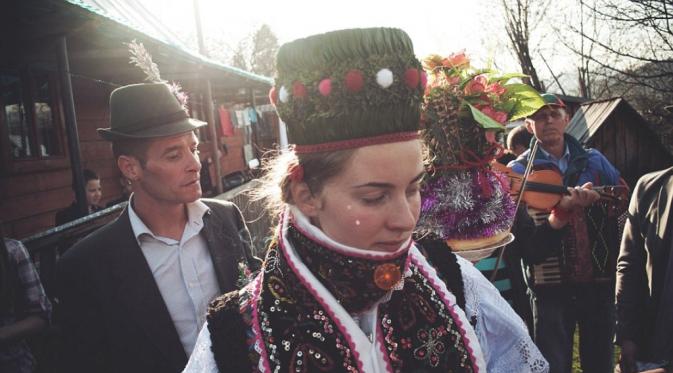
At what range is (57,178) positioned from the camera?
6242 mm

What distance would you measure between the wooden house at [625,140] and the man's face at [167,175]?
28.8ft

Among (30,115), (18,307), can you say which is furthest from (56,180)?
(18,307)

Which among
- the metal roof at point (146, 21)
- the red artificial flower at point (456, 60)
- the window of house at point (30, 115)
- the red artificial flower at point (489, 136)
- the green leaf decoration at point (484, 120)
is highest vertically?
the metal roof at point (146, 21)

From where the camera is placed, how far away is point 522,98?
2139mm

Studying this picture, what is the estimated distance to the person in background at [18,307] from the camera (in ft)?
8.24

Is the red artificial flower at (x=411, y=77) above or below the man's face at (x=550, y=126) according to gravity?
above

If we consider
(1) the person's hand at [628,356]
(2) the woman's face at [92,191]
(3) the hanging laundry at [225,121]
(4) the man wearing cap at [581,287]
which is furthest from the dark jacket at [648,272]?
(3) the hanging laundry at [225,121]

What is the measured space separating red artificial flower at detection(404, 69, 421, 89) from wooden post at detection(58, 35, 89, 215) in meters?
3.86

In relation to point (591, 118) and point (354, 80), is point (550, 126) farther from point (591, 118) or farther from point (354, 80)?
point (591, 118)

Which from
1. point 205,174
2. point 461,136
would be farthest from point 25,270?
point 205,174

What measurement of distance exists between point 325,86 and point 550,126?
9.77 ft

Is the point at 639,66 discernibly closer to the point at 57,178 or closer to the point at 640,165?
the point at 640,165

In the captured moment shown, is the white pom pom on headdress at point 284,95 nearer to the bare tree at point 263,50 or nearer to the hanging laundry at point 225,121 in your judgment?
the hanging laundry at point 225,121

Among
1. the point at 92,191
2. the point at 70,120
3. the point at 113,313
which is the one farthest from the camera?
the point at 92,191
